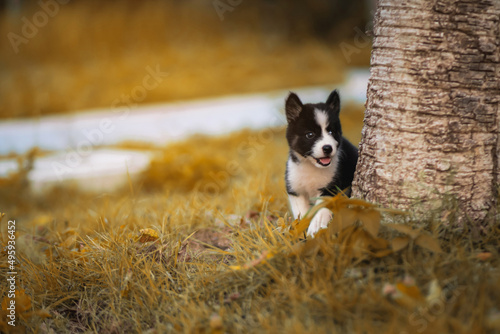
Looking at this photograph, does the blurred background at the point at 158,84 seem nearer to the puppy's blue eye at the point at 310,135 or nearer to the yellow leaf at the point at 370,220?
the puppy's blue eye at the point at 310,135

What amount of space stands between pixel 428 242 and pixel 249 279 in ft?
2.53

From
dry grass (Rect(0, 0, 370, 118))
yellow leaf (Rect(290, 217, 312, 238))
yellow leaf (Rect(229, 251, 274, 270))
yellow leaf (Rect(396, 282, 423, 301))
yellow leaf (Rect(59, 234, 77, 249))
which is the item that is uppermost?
dry grass (Rect(0, 0, 370, 118))

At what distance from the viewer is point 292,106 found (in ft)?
9.73

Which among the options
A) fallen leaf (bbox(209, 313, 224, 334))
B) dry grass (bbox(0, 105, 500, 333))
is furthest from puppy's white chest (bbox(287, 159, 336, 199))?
fallen leaf (bbox(209, 313, 224, 334))

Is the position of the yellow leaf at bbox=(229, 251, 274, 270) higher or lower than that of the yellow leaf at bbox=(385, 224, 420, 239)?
lower

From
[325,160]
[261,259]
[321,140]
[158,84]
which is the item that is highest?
[158,84]

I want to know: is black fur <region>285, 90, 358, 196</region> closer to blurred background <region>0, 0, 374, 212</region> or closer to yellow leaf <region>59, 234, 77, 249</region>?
blurred background <region>0, 0, 374, 212</region>

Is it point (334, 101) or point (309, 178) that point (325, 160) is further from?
point (334, 101)

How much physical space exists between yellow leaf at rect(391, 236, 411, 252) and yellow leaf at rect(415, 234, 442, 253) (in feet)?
0.13

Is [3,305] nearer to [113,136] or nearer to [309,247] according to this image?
[309,247]

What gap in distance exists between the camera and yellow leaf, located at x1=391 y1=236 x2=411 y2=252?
206 centimetres

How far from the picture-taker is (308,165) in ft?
9.73

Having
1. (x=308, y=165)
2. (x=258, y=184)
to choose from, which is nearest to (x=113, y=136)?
(x=258, y=184)

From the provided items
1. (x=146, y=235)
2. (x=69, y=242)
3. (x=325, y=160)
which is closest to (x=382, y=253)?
(x=325, y=160)
